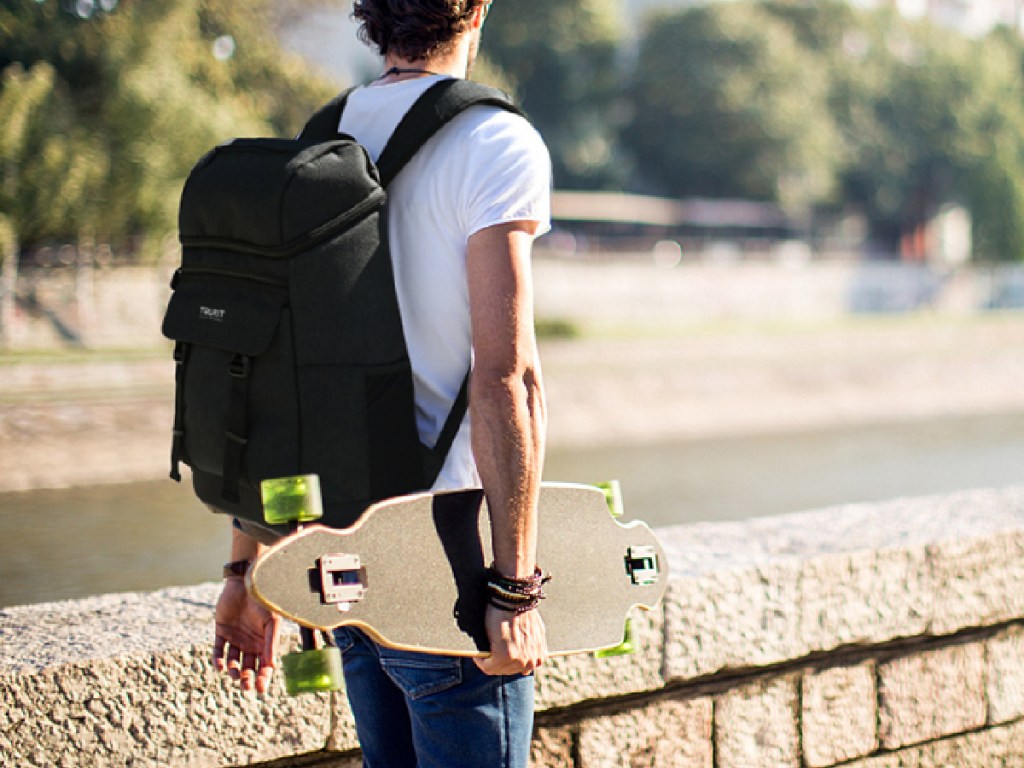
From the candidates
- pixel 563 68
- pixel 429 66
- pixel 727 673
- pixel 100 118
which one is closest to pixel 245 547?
pixel 429 66

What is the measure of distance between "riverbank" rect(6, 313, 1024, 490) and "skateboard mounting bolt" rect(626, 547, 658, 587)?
1307cm

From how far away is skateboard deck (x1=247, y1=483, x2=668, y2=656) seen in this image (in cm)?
162

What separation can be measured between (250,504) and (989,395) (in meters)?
26.8

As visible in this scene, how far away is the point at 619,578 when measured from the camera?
1.90 meters

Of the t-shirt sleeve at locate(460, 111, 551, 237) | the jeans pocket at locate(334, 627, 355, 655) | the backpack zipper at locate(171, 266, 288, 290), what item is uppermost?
the t-shirt sleeve at locate(460, 111, 551, 237)

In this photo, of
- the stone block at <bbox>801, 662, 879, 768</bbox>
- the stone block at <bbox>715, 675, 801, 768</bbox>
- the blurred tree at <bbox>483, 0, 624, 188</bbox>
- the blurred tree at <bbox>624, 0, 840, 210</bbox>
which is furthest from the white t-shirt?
the blurred tree at <bbox>624, 0, 840, 210</bbox>

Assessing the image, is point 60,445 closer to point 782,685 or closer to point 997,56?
point 782,685

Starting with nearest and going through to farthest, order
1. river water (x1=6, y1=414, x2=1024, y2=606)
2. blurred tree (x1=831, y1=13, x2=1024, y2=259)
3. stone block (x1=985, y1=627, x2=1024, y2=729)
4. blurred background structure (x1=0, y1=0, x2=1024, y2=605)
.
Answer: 1. stone block (x1=985, y1=627, x2=1024, y2=729)
2. river water (x1=6, y1=414, x2=1024, y2=606)
3. blurred background structure (x1=0, y1=0, x2=1024, y2=605)
4. blurred tree (x1=831, y1=13, x2=1024, y2=259)

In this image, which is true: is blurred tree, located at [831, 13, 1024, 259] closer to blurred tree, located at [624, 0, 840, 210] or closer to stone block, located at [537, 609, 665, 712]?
blurred tree, located at [624, 0, 840, 210]

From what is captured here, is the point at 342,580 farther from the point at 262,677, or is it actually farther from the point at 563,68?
the point at 563,68

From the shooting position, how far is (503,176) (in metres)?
1.63

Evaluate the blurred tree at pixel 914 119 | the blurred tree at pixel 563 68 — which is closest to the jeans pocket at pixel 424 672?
the blurred tree at pixel 563 68

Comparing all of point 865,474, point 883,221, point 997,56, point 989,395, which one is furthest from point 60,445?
point 997,56

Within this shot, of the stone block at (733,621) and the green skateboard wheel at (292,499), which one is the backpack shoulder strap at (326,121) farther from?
the stone block at (733,621)
